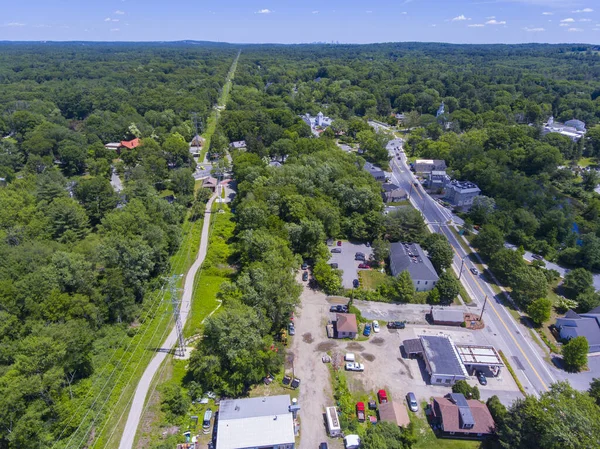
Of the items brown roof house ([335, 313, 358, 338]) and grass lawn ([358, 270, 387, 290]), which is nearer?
brown roof house ([335, 313, 358, 338])

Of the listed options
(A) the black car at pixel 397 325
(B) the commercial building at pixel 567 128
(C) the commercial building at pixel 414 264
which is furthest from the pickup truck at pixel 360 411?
(B) the commercial building at pixel 567 128

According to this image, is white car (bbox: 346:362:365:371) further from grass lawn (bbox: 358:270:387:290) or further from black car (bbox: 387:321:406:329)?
grass lawn (bbox: 358:270:387:290)

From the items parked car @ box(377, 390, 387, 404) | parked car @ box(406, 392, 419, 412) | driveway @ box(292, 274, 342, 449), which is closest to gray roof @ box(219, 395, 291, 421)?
driveway @ box(292, 274, 342, 449)

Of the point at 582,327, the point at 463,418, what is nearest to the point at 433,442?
the point at 463,418

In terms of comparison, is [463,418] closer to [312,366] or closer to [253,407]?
[312,366]

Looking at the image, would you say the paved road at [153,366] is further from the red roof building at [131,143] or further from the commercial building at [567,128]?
the commercial building at [567,128]
